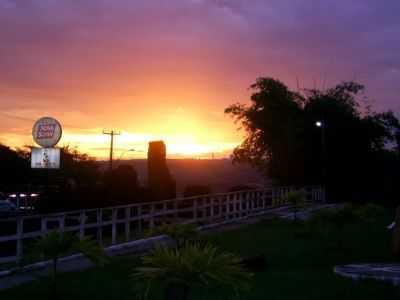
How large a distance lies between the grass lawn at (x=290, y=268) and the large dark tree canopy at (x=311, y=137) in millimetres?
35768

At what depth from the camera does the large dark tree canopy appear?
199 feet

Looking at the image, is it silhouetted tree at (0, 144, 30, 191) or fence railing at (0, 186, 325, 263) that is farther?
silhouetted tree at (0, 144, 30, 191)

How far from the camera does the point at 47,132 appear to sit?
96.7 ft

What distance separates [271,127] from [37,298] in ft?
176

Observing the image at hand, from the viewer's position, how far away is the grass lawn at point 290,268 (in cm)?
1102

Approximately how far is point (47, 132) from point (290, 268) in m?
17.2

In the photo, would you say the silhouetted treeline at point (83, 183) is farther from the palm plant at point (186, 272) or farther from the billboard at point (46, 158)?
the palm plant at point (186, 272)

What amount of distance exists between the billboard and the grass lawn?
8.54 m

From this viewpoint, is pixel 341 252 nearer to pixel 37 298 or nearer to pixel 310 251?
pixel 310 251

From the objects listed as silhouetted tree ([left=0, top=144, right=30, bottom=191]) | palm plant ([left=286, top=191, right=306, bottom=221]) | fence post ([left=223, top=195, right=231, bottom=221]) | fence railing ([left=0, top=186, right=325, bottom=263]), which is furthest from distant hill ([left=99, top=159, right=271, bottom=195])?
fence post ([left=223, top=195, right=231, bottom=221])

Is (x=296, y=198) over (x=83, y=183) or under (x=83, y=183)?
under

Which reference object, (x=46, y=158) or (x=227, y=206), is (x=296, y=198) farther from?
(x=46, y=158)

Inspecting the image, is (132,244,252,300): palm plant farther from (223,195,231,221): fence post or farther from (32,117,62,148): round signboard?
(32,117,62,148): round signboard

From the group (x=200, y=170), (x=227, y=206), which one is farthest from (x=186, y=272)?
(x=200, y=170)
